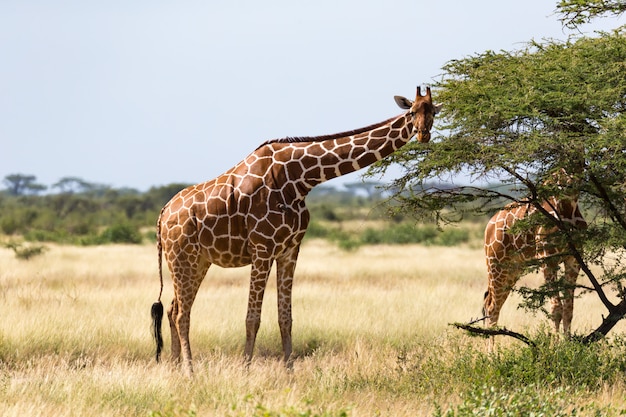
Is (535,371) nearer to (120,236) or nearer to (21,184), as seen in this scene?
(120,236)

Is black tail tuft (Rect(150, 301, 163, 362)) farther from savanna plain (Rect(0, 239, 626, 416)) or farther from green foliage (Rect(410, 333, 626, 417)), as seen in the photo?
green foliage (Rect(410, 333, 626, 417))

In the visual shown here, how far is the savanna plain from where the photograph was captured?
7.84 metres

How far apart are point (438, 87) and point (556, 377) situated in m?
3.69

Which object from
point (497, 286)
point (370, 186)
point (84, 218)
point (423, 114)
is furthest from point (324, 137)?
point (370, 186)

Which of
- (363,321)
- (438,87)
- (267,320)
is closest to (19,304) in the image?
(267,320)

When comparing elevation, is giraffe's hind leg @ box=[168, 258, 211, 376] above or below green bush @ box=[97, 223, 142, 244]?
above

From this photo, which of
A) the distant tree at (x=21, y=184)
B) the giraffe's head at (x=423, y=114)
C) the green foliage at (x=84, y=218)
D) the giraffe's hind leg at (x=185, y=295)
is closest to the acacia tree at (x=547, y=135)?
the giraffe's head at (x=423, y=114)

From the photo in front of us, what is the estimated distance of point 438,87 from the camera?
1074 centimetres

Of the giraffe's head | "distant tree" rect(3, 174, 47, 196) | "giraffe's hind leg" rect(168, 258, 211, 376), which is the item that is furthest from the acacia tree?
"distant tree" rect(3, 174, 47, 196)

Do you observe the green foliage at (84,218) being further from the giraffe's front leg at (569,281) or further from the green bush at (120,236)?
the giraffe's front leg at (569,281)

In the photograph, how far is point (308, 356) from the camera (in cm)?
1200

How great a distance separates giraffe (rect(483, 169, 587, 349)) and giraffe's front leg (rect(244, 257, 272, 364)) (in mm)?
2756

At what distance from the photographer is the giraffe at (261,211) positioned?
962 centimetres

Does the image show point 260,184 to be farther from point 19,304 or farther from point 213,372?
point 19,304
